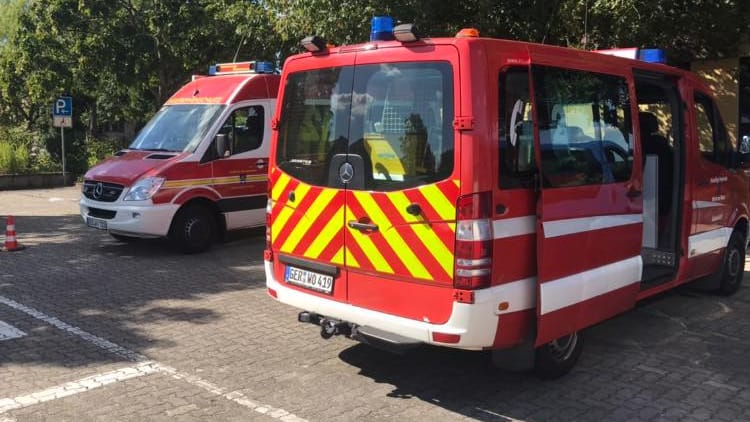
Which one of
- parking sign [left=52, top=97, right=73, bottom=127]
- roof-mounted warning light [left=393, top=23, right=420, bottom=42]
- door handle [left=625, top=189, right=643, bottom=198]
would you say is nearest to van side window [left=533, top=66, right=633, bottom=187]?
door handle [left=625, top=189, right=643, bottom=198]

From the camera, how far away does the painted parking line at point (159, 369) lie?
14.3 ft

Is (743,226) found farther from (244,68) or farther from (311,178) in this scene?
(244,68)

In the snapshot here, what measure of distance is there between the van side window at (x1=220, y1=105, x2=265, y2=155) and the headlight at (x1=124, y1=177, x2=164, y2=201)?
4.02ft

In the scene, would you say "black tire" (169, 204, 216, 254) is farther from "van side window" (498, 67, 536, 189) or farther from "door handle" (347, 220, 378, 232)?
"van side window" (498, 67, 536, 189)

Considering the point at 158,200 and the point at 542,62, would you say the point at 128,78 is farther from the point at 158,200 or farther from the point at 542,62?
the point at 542,62

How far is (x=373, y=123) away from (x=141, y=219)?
5.38 m

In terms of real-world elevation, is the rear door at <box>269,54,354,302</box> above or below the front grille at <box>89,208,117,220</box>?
above

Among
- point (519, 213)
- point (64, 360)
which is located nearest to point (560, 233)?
point (519, 213)

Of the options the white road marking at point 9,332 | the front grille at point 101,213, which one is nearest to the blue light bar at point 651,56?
the white road marking at point 9,332

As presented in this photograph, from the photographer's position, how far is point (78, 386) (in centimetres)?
471

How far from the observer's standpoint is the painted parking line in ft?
14.3

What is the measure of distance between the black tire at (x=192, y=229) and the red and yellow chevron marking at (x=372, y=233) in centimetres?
445

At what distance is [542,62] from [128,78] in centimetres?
1794

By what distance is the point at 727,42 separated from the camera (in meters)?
10.6
